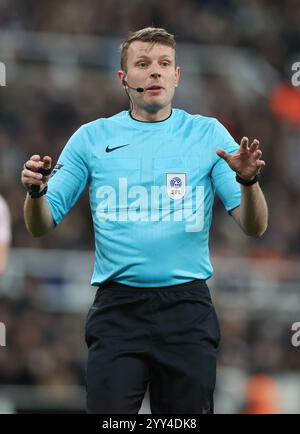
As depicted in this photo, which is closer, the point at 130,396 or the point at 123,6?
the point at 130,396

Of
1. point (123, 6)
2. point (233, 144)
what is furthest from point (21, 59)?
point (233, 144)

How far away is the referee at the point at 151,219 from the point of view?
5.34m

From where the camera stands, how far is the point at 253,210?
543cm

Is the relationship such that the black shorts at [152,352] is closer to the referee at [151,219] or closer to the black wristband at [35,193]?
the referee at [151,219]

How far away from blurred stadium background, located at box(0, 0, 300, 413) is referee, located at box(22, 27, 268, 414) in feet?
19.3

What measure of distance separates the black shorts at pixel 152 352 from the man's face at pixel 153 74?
85 centimetres

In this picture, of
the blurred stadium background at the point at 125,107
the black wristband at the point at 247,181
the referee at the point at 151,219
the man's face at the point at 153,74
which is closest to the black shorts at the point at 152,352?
the referee at the point at 151,219

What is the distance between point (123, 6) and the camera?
650 inches

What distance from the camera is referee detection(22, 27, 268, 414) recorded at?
17.5 ft

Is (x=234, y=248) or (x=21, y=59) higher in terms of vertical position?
(x=21, y=59)

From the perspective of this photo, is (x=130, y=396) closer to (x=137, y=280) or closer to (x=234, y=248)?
(x=137, y=280)
